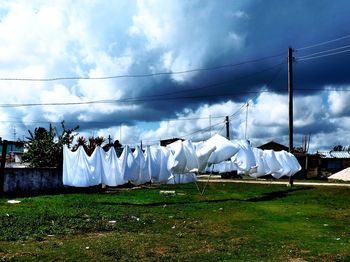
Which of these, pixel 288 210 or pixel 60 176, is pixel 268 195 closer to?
pixel 288 210

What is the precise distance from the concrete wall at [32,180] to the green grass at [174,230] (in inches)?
182

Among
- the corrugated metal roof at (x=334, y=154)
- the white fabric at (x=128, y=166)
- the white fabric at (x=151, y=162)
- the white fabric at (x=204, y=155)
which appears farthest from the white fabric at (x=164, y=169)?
the corrugated metal roof at (x=334, y=154)

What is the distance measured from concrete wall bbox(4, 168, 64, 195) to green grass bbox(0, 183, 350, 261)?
4.63 meters

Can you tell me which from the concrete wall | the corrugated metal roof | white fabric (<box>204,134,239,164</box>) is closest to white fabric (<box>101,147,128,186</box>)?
the concrete wall

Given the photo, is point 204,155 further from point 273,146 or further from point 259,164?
point 273,146

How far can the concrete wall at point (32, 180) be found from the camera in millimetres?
23859

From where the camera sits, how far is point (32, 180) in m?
25.1

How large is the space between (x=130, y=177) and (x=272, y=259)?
16623 millimetres

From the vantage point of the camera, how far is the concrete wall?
23.9 m

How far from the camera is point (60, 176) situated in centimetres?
2686

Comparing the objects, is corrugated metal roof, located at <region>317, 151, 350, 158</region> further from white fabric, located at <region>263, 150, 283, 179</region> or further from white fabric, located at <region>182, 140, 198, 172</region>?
white fabric, located at <region>182, 140, 198, 172</region>

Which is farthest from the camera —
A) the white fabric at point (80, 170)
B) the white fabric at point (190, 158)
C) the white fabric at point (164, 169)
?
the white fabric at point (164, 169)

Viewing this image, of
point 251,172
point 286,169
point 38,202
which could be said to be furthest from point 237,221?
point 286,169

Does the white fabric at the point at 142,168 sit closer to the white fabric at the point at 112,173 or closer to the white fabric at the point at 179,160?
the white fabric at the point at 112,173
